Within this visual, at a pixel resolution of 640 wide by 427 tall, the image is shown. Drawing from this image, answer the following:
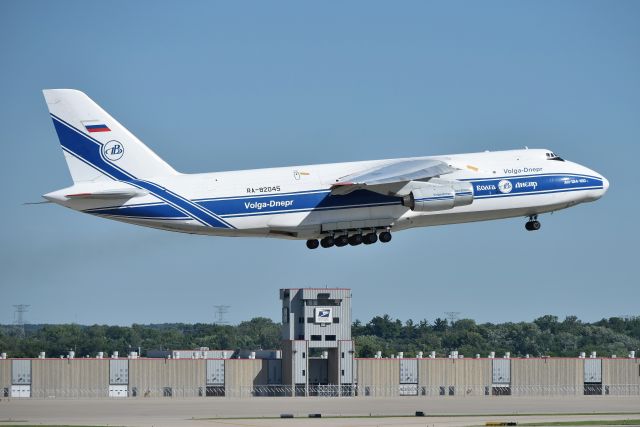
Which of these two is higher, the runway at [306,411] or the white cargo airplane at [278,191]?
the white cargo airplane at [278,191]

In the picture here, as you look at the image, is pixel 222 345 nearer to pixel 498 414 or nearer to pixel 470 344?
pixel 470 344

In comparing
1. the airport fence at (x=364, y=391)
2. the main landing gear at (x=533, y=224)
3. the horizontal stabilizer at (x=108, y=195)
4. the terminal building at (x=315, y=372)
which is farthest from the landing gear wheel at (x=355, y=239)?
the terminal building at (x=315, y=372)

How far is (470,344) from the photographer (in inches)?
4653

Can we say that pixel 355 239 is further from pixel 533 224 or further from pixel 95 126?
pixel 95 126

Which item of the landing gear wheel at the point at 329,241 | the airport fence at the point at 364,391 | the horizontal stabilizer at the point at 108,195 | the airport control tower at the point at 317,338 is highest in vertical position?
the horizontal stabilizer at the point at 108,195

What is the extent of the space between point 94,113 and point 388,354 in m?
60.4

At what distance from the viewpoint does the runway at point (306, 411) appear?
155ft

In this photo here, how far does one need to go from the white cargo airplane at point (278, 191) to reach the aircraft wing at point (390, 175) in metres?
0.03

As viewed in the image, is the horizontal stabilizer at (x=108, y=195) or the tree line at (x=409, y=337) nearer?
the horizontal stabilizer at (x=108, y=195)

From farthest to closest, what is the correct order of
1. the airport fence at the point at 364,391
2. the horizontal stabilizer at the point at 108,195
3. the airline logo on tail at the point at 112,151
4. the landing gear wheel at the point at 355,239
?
the airport fence at the point at 364,391
the landing gear wheel at the point at 355,239
the airline logo on tail at the point at 112,151
the horizontal stabilizer at the point at 108,195

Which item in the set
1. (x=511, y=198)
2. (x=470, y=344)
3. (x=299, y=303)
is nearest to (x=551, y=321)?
→ (x=470, y=344)

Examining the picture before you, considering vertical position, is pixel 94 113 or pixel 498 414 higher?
pixel 94 113

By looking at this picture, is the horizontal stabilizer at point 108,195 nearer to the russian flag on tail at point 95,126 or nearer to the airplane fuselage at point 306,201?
the airplane fuselage at point 306,201

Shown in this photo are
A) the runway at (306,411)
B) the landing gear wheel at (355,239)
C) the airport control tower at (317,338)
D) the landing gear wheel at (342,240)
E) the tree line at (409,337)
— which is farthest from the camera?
the tree line at (409,337)
